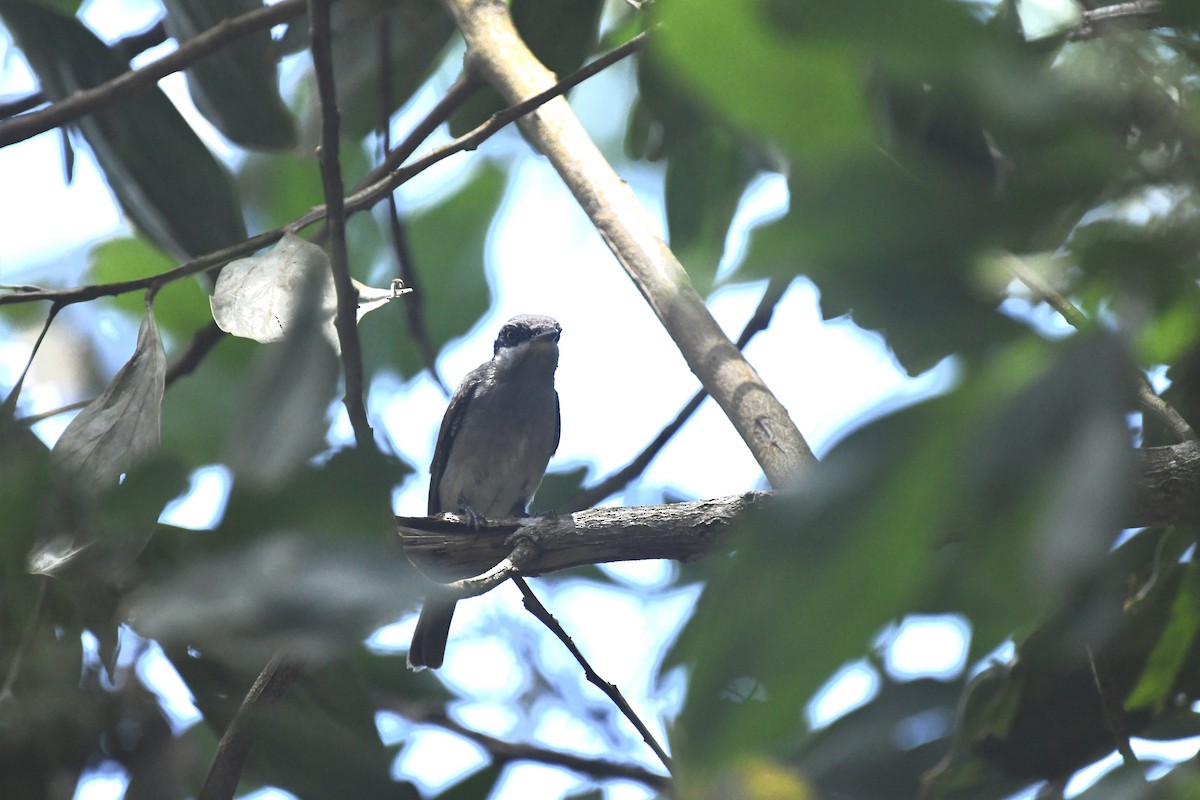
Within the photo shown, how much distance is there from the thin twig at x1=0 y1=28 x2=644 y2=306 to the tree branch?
1.48 ft

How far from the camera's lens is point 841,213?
0.79 meters

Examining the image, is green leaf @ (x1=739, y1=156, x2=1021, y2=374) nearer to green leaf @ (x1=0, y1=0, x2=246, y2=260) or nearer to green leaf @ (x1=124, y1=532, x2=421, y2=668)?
green leaf @ (x1=124, y1=532, x2=421, y2=668)

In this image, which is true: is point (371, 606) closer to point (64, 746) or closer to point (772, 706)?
point (772, 706)

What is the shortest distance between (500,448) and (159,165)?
2993mm

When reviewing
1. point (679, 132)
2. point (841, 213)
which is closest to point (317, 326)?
point (841, 213)

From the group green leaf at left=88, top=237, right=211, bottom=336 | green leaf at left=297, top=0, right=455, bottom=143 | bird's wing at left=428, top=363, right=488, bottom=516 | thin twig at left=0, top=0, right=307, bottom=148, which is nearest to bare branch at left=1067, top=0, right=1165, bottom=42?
thin twig at left=0, top=0, right=307, bottom=148

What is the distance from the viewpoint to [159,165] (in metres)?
3.51

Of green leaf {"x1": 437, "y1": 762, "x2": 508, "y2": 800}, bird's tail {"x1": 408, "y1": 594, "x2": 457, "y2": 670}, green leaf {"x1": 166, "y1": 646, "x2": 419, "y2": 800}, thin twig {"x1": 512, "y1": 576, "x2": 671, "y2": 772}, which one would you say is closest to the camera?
green leaf {"x1": 166, "y1": 646, "x2": 419, "y2": 800}

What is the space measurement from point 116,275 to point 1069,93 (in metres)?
5.26

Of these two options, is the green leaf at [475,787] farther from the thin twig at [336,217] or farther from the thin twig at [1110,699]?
the thin twig at [1110,699]

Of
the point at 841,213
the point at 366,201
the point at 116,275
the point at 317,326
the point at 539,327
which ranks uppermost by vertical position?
the point at 116,275

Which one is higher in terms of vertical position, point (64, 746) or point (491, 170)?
point (491, 170)

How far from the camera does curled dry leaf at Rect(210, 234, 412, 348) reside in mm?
2352

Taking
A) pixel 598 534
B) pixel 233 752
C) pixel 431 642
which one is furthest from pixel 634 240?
pixel 431 642
